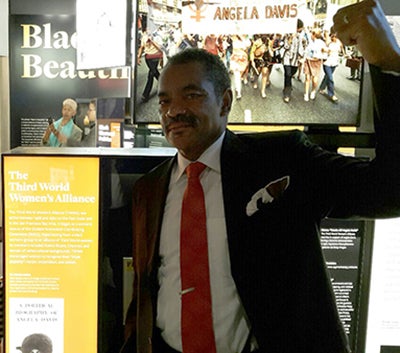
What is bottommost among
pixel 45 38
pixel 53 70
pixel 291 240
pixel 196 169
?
pixel 291 240

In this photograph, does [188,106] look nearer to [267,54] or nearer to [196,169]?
[196,169]

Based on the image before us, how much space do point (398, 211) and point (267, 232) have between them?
36 centimetres

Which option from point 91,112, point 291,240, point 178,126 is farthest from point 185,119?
point 91,112

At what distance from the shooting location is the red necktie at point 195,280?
1516 millimetres

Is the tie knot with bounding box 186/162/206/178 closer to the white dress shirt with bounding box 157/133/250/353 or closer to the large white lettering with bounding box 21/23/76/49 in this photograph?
the white dress shirt with bounding box 157/133/250/353

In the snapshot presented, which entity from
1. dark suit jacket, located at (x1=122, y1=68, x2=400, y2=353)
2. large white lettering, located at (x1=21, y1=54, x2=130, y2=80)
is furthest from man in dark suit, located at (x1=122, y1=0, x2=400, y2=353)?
large white lettering, located at (x1=21, y1=54, x2=130, y2=80)

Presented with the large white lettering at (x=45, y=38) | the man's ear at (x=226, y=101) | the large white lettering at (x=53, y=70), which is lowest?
the man's ear at (x=226, y=101)

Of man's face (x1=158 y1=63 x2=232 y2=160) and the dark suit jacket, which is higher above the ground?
man's face (x1=158 y1=63 x2=232 y2=160)

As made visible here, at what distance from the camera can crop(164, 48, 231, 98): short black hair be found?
156 centimetres

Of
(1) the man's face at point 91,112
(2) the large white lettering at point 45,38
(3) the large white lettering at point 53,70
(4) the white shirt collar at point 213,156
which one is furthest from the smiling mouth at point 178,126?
(2) the large white lettering at point 45,38

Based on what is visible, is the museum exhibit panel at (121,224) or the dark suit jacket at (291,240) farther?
the museum exhibit panel at (121,224)

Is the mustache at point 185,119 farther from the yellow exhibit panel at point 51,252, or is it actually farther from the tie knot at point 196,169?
the yellow exhibit panel at point 51,252

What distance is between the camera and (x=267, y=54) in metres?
1.86

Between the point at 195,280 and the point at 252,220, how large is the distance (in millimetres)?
249
